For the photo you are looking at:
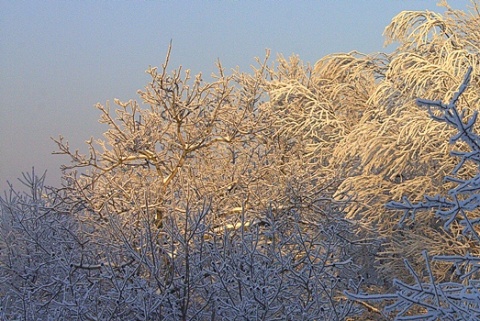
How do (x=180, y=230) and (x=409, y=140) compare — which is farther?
(x=409, y=140)

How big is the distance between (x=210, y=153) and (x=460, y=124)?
8.69m

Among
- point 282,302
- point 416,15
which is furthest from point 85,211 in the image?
point 416,15

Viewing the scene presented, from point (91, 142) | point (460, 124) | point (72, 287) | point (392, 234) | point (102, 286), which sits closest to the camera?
point (460, 124)

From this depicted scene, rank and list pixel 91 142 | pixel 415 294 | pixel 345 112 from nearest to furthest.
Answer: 1. pixel 415 294
2. pixel 91 142
3. pixel 345 112

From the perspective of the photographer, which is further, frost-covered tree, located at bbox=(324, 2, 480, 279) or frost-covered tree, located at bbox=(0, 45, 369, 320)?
frost-covered tree, located at bbox=(324, 2, 480, 279)

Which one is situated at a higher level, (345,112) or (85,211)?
(345,112)

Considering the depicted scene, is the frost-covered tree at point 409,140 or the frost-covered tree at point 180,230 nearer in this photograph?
the frost-covered tree at point 180,230

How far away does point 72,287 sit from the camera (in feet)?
24.6

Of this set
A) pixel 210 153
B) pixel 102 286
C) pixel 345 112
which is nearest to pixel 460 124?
pixel 102 286

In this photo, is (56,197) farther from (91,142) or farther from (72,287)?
(72,287)

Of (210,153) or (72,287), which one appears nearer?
(72,287)

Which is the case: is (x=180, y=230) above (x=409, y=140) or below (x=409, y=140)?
below

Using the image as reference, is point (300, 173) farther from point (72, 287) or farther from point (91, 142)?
point (72, 287)

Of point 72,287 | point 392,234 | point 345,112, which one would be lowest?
point 72,287
